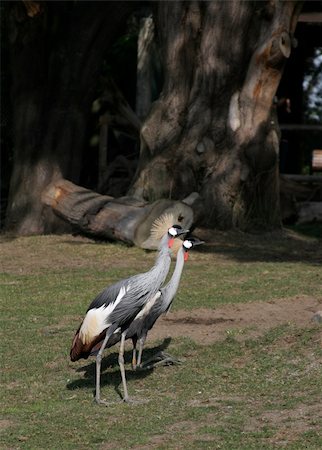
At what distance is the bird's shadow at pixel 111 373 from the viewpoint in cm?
875

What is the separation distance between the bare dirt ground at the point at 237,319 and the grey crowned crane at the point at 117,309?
1765 millimetres

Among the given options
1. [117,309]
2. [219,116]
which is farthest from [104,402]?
[219,116]

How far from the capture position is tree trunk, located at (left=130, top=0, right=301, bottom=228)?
1702cm

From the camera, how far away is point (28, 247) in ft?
53.0

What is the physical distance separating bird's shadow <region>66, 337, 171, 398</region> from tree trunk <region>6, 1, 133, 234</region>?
9.10 metres

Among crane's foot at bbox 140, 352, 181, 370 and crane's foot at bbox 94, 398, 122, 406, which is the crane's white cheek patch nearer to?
crane's foot at bbox 94, 398, 122, 406

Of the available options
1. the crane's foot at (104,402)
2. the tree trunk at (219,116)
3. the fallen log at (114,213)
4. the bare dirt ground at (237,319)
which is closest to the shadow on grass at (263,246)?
the tree trunk at (219,116)

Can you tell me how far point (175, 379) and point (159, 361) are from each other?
1.18 feet

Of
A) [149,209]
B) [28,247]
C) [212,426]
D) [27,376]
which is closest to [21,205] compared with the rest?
[28,247]

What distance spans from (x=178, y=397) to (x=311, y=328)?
1756 mm

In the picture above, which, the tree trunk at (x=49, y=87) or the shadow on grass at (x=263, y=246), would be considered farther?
the tree trunk at (x=49, y=87)

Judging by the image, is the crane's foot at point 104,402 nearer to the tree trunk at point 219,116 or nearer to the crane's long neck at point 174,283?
the crane's long neck at point 174,283

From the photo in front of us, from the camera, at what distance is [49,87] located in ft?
61.7

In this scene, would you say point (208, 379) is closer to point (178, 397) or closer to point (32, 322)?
point (178, 397)
